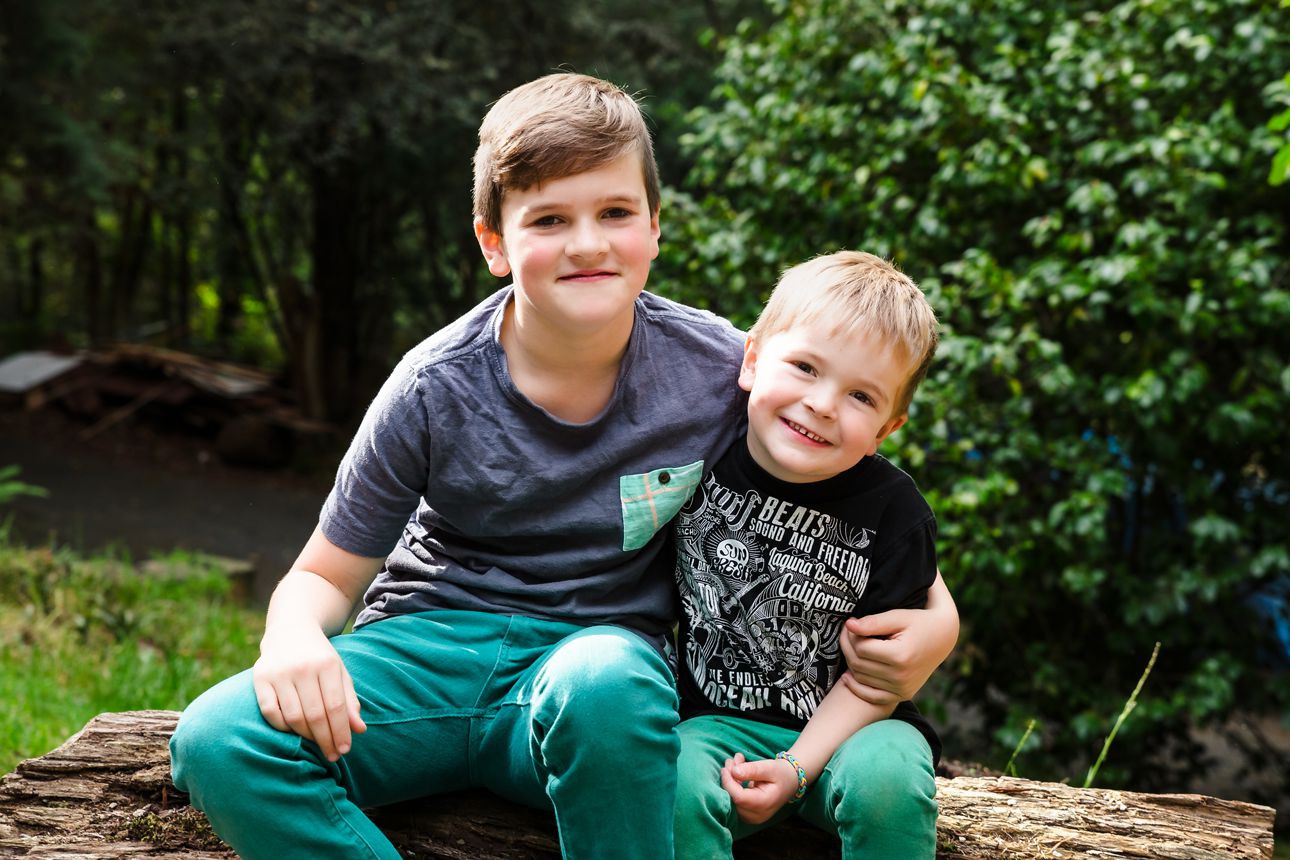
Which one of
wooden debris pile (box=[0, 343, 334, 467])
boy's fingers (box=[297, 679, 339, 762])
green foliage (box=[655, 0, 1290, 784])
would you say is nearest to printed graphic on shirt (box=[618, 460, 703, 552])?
boy's fingers (box=[297, 679, 339, 762])

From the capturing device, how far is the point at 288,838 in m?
1.68

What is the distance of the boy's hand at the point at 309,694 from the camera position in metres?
1.70

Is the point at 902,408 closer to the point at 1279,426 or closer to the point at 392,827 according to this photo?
the point at 392,827

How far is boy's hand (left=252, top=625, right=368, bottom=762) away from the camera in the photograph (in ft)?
5.58

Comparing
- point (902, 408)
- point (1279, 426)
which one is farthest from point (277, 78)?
point (902, 408)

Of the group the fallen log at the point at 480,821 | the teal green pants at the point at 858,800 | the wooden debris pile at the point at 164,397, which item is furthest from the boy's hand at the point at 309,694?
the wooden debris pile at the point at 164,397

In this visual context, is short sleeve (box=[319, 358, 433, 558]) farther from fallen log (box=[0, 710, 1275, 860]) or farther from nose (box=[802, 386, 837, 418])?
nose (box=[802, 386, 837, 418])

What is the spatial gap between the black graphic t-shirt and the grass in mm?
2016

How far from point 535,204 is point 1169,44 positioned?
2.90 m

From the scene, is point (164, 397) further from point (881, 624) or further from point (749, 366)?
point (881, 624)

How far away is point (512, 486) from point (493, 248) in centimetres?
40

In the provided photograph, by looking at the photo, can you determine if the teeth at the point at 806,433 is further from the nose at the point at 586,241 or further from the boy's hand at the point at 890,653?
the nose at the point at 586,241

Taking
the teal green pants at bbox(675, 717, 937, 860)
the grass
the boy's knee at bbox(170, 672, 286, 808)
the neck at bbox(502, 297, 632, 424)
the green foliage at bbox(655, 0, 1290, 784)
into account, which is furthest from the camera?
the green foliage at bbox(655, 0, 1290, 784)

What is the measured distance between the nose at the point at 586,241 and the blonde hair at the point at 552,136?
0.29 feet
